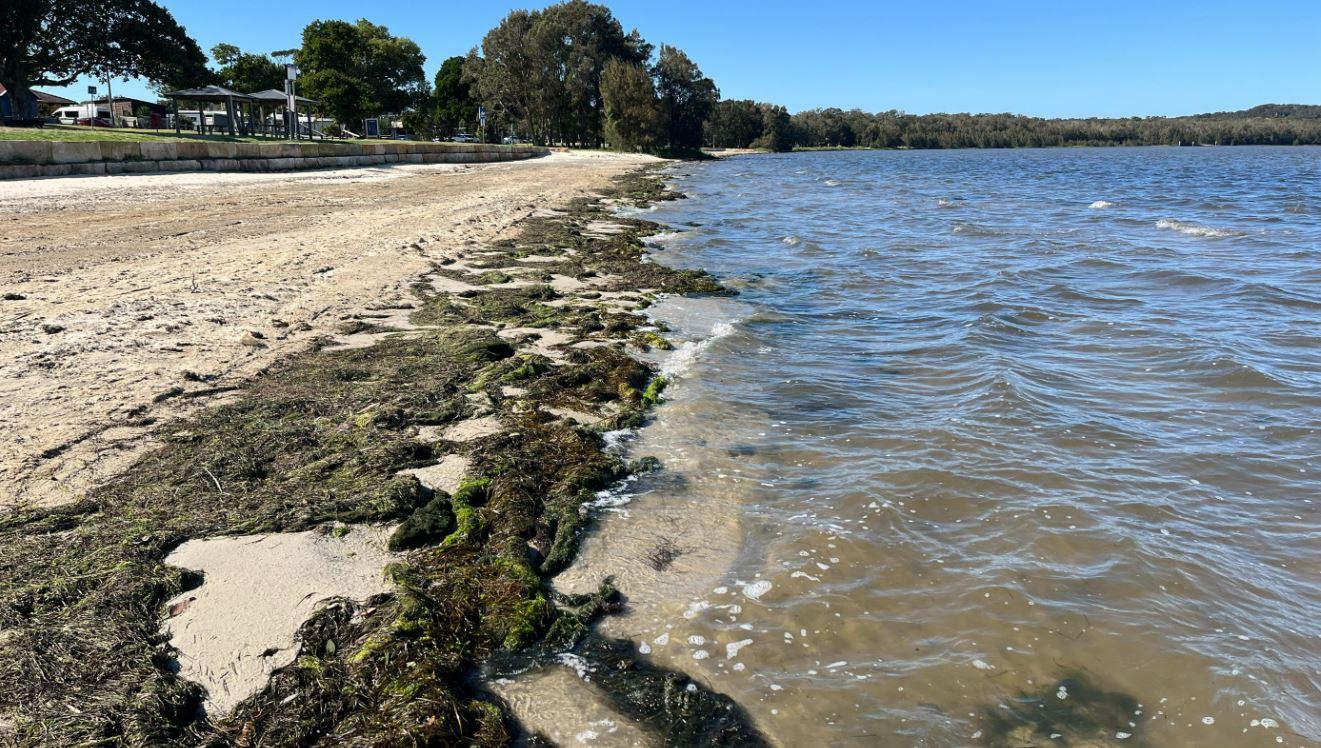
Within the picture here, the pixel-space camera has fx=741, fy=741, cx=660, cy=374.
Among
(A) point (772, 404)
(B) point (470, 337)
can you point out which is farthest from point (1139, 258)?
(B) point (470, 337)

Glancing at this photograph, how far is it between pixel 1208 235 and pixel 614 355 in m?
17.6

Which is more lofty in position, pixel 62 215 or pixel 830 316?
pixel 62 215

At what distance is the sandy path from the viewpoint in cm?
434

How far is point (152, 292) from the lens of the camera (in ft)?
24.4

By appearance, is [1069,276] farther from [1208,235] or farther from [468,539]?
[468,539]

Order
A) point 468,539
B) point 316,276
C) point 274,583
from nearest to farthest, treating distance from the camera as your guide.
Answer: point 274,583
point 468,539
point 316,276

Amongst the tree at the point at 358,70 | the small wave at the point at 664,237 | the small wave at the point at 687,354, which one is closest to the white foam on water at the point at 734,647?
the small wave at the point at 687,354

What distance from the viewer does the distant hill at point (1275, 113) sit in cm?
14512

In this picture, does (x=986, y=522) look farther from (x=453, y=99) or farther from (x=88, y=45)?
(x=453, y=99)

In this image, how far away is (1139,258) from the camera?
1388 cm

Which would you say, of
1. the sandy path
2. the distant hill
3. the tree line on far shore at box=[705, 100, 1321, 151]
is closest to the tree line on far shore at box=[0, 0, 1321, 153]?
the tree line on far shore at box=[705, 100, 1321, 151]

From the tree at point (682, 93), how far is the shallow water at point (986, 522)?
85232 millimetres

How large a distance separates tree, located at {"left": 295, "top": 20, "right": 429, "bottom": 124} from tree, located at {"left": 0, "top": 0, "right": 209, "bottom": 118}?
550 inches

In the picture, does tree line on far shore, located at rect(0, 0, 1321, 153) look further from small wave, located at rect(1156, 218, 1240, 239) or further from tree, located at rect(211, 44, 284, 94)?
small wave, located at rect(1156, 218, 1240, 239)
